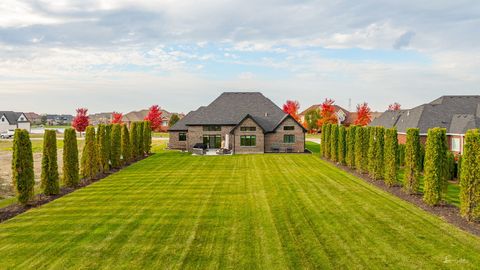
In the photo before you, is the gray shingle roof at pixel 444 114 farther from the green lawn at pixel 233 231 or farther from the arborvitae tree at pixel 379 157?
the green lawn at pixel 233 231

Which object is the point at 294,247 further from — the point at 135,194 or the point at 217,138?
the point at 217,138

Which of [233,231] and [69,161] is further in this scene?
[69,161]

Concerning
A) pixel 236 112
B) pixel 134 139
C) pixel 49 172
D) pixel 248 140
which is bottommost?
pixel 49 172

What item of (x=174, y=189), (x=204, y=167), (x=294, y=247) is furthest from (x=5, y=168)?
(x=294, y=247)

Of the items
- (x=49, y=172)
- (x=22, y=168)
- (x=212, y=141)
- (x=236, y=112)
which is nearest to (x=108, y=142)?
(x=49, y=172)

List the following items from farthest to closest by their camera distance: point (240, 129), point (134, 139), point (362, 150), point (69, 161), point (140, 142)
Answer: point (240, 129), point (140, 142), point (134, 139), point (362, 150), point (69, 161)

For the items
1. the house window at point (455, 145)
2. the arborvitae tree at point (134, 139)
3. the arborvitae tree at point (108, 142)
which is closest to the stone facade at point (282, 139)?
the arborvitae tree at point (134, 139)

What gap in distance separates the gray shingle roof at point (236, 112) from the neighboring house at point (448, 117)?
1534cm

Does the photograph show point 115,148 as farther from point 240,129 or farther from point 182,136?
point 182,136

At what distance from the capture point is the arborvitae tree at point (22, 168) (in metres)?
17.7

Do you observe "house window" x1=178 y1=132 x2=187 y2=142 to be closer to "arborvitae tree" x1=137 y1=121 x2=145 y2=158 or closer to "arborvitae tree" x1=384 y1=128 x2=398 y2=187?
"arborvitae tree" x1=137 y1=121 x2=145 y2=158

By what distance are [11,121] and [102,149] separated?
97.2 metres

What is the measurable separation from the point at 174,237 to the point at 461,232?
10360 millimetres

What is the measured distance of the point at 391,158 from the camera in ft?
71.6
